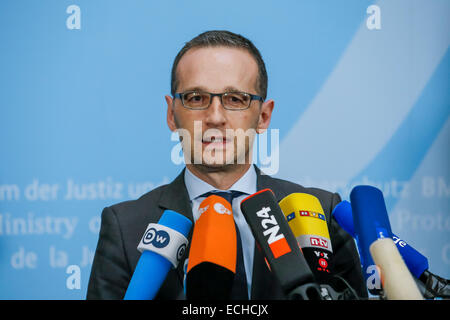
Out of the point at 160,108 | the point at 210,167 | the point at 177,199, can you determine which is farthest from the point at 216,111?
the point at 160,108

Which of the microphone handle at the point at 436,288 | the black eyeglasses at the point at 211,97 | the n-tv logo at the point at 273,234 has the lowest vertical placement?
the microphone handle at the point at 436,288

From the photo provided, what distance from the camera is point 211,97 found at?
97 centimetres

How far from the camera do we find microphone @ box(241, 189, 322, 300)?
64cm

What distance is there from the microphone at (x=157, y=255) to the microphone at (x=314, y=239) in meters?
0.24

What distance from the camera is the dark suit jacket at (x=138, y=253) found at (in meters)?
0.92

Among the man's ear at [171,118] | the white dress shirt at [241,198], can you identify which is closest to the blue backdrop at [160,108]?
the man's ear at [171,118]

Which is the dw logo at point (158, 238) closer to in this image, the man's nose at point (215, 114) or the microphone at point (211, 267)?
the microphone at point (211, 267)

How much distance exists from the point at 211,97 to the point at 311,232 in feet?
1.30

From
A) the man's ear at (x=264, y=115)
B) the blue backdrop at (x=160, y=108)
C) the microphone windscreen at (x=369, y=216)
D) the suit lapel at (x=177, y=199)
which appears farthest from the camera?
the blue backdrop at (x=160, y=108)

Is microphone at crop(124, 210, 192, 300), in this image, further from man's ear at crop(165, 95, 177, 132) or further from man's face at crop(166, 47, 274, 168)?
man's ear at crop(165, 95, 177, 132)

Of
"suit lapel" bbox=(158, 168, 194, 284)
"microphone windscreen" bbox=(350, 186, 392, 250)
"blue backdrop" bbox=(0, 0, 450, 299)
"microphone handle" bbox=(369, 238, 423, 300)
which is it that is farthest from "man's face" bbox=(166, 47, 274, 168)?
"blue backdrop" bbox=(0, 0, 450, 299)

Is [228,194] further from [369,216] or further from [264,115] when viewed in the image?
[369,216]

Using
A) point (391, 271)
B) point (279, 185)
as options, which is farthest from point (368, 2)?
point (391, 271)
